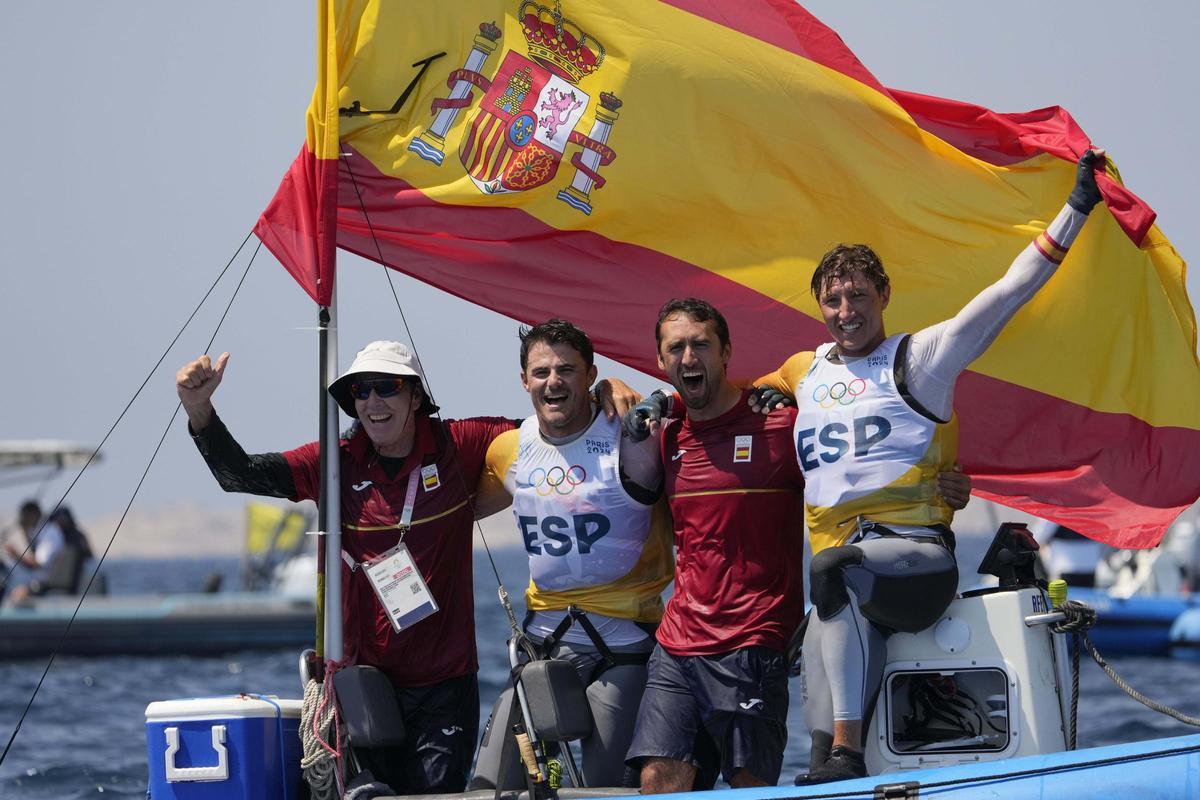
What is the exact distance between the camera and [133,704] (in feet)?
59.0

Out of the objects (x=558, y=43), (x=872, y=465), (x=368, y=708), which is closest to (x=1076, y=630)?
(x=872, y=465)

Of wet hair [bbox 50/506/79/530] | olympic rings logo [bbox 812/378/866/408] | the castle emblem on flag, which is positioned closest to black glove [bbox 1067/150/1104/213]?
olympic rings logo [bbox 812/378/866/408]

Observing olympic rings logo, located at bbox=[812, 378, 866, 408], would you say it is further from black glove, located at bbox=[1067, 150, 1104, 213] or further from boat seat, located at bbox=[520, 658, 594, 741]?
boat seat, located at bbox=[520, 658, 594, 741]

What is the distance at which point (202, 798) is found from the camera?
5957 mm

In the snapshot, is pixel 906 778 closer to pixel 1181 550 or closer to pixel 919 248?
pixel 919 248

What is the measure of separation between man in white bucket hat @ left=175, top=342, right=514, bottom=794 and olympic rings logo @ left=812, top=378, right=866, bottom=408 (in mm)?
1511

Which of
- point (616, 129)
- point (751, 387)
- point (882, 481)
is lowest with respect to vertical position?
point (882, 481)

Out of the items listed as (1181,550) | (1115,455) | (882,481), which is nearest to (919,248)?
(1115,455)

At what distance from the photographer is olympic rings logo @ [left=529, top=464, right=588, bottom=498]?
6098mm

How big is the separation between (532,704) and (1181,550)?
26.3 m

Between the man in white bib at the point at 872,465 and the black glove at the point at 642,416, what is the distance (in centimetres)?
55

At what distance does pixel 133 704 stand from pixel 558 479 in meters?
13.3

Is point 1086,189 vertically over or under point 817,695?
over

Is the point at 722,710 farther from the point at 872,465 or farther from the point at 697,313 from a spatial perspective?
the point at 697,313
